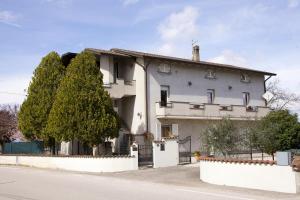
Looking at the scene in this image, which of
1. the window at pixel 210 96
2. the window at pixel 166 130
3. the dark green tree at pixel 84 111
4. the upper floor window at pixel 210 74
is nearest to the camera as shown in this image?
the dark green tree at pixel 84 111

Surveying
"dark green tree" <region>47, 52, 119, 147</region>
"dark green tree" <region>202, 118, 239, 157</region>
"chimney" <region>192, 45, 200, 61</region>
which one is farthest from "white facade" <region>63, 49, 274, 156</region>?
"dark green tree" <region>202, 118, 239, 157</region>

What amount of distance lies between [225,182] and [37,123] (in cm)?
2066

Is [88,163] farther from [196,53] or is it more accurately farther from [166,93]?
[196,53]

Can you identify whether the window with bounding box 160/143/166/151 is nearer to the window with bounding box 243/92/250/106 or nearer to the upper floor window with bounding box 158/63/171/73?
the upper floor window with bounding box 158/63/171/73

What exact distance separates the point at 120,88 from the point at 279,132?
45.3 feet

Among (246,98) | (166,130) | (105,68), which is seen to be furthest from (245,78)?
(105,68)

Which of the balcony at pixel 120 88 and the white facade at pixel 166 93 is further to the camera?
the white facade at pixel 166 93

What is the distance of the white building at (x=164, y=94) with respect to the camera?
3162cm

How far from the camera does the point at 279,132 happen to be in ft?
67.8

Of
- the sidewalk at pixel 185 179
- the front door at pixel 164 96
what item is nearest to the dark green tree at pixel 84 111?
the sidewalk at pixel 185 179

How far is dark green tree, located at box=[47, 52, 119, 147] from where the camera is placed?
2711 cm

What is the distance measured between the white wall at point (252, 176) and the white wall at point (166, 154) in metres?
7.08

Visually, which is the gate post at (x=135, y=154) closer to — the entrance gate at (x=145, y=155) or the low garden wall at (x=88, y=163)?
the low garden wall at (x=88, y=163)

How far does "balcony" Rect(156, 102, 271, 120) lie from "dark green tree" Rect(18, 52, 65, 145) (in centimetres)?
861
